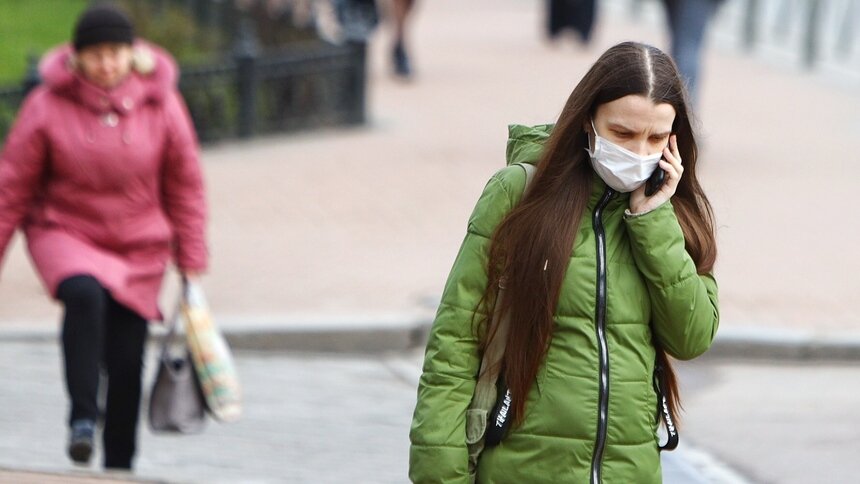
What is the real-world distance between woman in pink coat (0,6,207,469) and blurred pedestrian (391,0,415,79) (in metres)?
10.0

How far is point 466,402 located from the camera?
3.38 metres

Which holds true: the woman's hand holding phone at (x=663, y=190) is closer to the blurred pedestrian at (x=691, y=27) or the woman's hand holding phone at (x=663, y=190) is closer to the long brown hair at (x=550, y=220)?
the long brown hair at (x=550, y=220)

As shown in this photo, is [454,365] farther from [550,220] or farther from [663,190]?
[663,190]

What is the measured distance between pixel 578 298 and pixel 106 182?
9.06 feet

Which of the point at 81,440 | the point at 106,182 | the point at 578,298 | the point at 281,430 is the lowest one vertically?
the point at 281,430

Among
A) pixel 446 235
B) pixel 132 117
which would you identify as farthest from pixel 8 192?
pixel 446 235

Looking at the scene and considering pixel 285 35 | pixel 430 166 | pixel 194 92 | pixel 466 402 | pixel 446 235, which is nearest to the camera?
pixel 466 402

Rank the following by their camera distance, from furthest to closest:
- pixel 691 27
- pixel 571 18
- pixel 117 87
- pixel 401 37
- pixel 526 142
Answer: pixel 571 18 → pixel 401 37 → pixel 691 27 → pixel 117 87 → pixel 526 142

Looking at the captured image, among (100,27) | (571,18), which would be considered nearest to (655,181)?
(100,27)

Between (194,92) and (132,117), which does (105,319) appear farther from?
(194,92)

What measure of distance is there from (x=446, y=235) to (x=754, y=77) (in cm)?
752

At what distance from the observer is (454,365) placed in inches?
133

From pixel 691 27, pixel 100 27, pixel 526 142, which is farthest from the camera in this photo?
pixel 691 27

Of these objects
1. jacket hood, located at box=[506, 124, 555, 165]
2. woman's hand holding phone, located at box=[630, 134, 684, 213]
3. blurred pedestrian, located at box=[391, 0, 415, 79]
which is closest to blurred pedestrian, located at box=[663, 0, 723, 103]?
blurred pedestrian, located at box=[391, 0, 415, 79]
